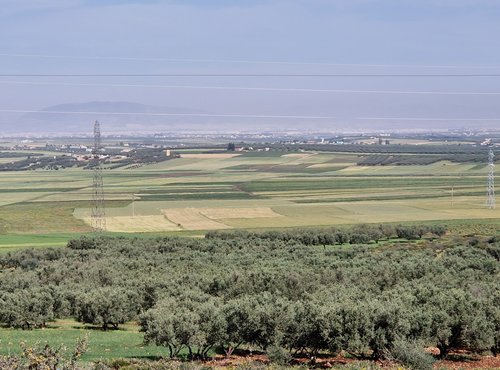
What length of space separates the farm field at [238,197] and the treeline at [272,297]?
1715 centimetres

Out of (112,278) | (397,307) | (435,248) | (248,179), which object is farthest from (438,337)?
(248,179)

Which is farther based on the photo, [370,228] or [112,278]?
[370,228]

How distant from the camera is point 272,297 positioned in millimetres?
25406

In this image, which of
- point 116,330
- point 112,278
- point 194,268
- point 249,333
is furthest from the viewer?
point 194,268

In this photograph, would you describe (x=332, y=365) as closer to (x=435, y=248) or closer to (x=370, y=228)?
(x=435, y=248)

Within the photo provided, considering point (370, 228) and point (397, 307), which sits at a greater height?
point (397, 307)

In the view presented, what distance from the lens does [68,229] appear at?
216 feet

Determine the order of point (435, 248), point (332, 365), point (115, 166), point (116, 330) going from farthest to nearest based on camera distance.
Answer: point (115, 166), point (435, 248), point (116, 330), point (332, 365)

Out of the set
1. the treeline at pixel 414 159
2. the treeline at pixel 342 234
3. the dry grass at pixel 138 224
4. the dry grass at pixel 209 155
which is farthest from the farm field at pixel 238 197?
the dry grass at pixel 209 155

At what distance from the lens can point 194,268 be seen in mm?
39875

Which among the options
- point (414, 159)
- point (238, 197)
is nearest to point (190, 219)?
point (238, 197)

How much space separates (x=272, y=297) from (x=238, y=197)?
6290 centimetres

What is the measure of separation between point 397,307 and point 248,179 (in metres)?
91.0

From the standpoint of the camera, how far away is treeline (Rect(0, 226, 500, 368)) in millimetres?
21828
